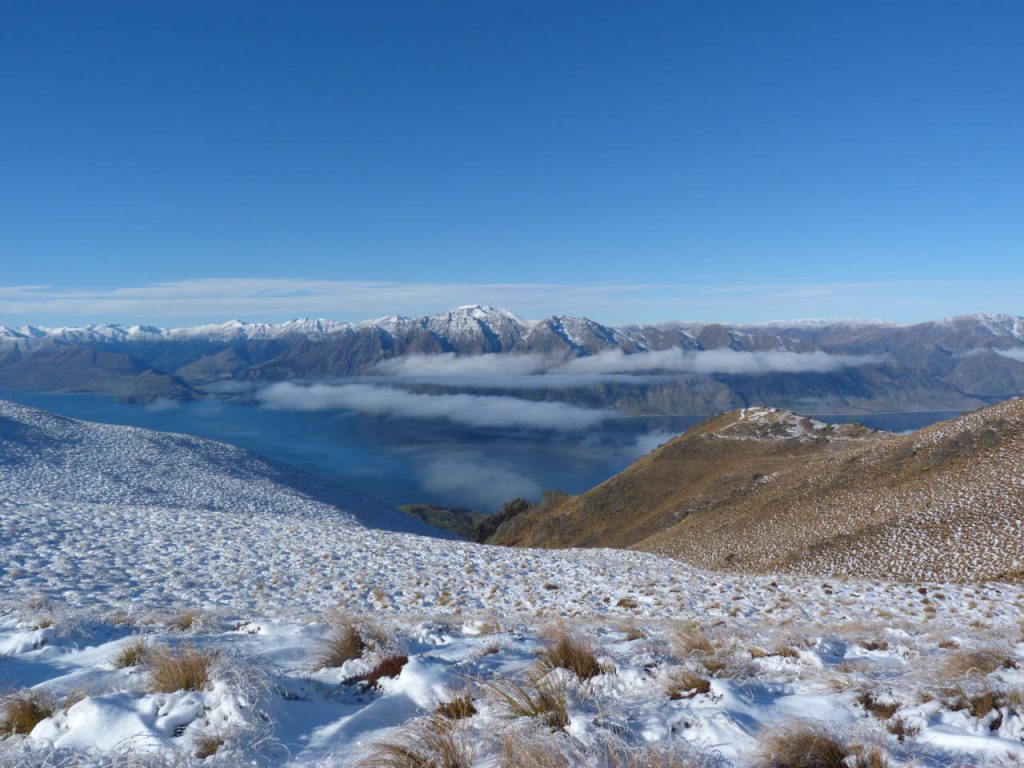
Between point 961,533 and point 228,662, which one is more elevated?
point 228,662

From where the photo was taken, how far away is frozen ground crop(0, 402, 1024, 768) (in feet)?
11.8

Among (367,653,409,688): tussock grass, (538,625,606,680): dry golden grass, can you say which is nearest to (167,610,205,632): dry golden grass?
(367,653,409,688): tussock grass

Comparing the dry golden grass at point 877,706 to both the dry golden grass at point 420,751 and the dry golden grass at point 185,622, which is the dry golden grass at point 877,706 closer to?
the dry golden grass at point 420,751

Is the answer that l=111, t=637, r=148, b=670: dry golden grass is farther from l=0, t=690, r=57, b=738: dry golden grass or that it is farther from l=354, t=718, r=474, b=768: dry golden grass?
l=354, t=718, r=474, b=768: dry golden grass

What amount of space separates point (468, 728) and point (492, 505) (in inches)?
7224

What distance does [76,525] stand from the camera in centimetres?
1786

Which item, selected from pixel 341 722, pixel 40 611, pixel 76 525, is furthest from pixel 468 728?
pixel 76 525

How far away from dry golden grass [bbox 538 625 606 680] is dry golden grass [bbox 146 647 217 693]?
2929mm

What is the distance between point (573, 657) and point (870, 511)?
1103 inches

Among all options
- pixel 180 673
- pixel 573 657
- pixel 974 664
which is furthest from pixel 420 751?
pixel 974 664

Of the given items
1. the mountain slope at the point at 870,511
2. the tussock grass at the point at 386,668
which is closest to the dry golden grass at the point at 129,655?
the tussock grass at the point at 386,668

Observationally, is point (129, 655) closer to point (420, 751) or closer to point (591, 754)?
point (420, 751)

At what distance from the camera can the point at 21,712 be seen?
12.9ft

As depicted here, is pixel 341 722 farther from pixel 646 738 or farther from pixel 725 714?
pixel 725 714
